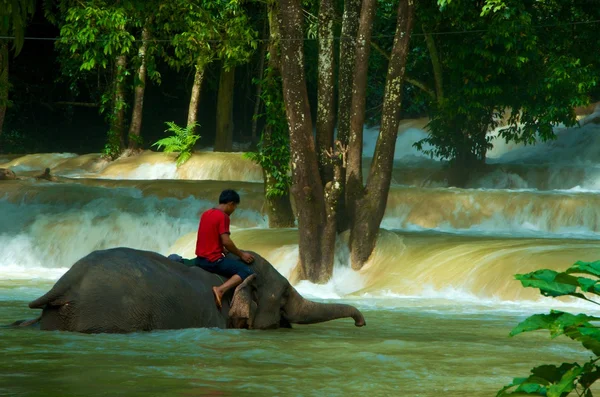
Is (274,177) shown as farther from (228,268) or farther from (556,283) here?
(556,283)

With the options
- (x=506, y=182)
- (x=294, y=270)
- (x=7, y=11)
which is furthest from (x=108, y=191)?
(x=7, y=11)

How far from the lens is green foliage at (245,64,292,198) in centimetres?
2212

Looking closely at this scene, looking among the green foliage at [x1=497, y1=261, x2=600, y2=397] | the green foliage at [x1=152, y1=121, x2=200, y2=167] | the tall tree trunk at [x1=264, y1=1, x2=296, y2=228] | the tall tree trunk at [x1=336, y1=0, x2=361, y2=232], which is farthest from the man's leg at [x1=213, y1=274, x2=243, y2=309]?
the green foliage at [x1=152, y1=121, x2=200, y2=167]

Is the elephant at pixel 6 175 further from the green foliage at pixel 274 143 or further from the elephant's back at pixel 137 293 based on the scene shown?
the elephant's back at pixel 137 293

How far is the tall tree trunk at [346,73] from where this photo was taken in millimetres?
18062

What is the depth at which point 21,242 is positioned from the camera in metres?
23.3

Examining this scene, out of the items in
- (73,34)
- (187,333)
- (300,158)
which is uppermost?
(73,34)

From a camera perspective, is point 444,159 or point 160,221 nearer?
point 160,221

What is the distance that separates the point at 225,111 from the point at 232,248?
24.3 meters

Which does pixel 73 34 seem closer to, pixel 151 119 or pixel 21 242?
pixel 21 242

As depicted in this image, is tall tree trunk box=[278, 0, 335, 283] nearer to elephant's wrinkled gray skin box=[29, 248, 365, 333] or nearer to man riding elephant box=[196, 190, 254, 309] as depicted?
elephant's wrinkled gray skin box=[29, 248, 365, 333]

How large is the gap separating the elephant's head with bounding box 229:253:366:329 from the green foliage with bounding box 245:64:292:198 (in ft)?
37.8

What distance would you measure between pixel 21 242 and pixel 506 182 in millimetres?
12880

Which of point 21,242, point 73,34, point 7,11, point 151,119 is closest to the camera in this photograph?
point 7,11
